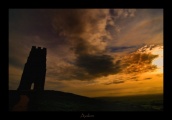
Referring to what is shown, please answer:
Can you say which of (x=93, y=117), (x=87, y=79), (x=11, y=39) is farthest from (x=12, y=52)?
(x=93, y=117)

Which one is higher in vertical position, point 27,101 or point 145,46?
point 145,46

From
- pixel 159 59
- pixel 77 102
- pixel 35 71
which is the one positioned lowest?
pixel 77 102

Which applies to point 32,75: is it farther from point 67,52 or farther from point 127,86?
point 127,86

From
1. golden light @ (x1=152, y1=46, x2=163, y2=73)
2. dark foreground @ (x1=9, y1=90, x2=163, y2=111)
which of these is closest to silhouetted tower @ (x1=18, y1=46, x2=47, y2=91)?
dark foreground @ (x1=9, y1=90, x2=163, y2=111)

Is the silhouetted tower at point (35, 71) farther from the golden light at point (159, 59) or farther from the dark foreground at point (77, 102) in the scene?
the golden light at point (159, 59)

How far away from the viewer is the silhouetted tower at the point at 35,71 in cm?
275

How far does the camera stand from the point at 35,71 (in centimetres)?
282

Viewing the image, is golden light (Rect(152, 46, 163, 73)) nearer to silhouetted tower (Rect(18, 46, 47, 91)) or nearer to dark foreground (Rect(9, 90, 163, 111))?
dark foreground (Rect(9, 90, 163, 111))

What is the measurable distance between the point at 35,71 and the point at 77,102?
0.58 metres

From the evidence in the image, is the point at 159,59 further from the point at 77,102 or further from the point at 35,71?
the point at 35,71

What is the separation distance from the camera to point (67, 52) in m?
2.75

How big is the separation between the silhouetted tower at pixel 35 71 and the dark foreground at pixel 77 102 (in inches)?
3.6

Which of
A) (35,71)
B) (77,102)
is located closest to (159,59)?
(77,102)
